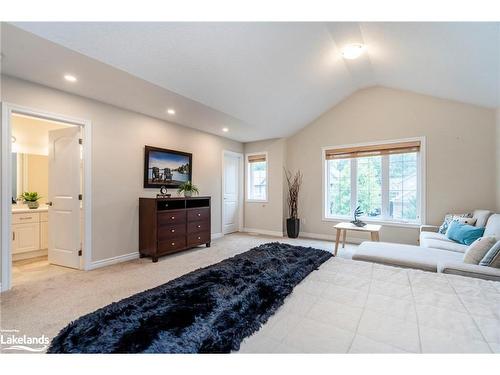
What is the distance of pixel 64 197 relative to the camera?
3.39 meters

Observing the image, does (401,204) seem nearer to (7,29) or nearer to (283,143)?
(283,143)

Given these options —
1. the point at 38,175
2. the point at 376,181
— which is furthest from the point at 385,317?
the point at 38,175

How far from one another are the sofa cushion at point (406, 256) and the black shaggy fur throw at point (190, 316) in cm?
129

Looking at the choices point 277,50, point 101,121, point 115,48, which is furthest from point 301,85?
point 101,121

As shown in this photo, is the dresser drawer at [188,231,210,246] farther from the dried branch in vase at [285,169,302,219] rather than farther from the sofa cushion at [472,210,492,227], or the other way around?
the sofa cushion at [472,210,492,227]

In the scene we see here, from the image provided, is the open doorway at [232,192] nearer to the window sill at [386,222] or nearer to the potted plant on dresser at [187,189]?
the potted plant on dresser at [187,189]

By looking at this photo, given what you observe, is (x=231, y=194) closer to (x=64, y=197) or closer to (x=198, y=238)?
(x=198, y=238)

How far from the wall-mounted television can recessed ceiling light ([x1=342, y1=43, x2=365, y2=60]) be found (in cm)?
314

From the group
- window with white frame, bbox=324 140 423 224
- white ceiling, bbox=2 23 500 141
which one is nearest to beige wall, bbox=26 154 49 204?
white ceiling, bbox=2 23 500 141

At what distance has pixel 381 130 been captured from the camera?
4.62 metres

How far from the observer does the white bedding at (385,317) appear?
923mm

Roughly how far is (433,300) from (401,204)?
378 centimetres

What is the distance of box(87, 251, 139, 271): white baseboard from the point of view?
3273 millimetres

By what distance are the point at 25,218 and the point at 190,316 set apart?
13.7ft
